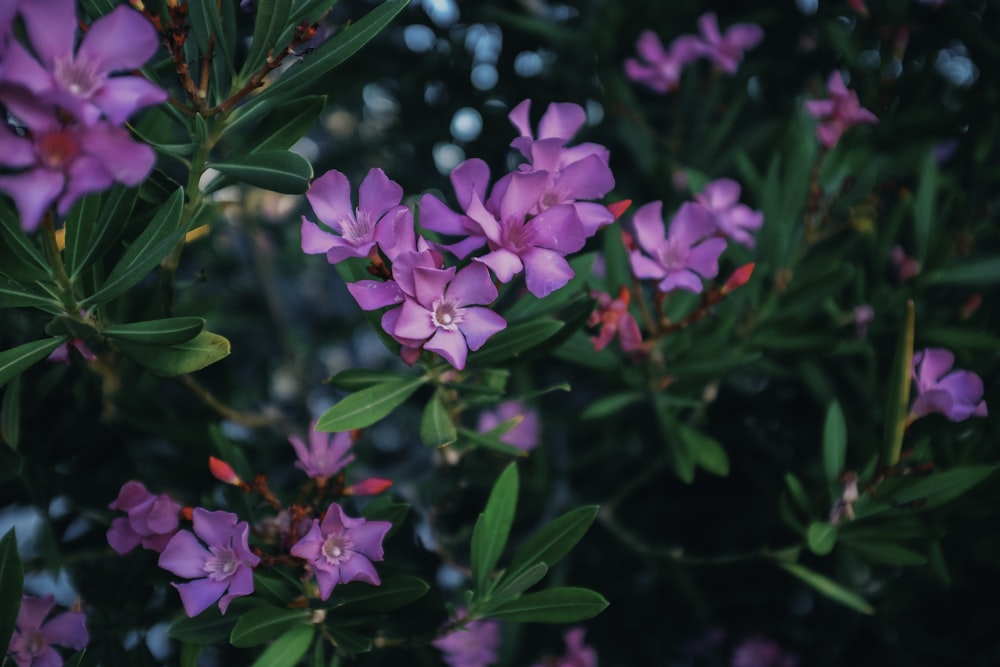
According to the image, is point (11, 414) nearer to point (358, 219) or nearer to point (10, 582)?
point (10, 582)

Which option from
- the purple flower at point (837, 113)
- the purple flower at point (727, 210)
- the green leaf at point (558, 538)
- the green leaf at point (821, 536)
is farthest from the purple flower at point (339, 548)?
the purple flower at point (837, 113)

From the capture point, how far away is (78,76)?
0.73 m

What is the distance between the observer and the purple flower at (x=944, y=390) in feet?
3.90

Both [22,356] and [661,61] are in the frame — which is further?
[661,61]

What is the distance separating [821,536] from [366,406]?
2.17 feet

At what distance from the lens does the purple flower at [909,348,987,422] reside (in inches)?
46.8

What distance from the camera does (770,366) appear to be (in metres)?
1.54

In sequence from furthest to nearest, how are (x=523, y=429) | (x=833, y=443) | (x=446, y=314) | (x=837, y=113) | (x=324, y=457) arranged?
(x=523, y=429) < (x=837, y=113) < (x=833, y=443) < (x=324, y=457) < (x=446, y=314)

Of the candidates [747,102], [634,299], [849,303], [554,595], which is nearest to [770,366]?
[849,303]

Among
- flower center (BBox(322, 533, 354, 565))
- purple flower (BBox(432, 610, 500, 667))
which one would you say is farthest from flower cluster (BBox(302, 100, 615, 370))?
purple flower (BBox(432, 610, 500, 667))

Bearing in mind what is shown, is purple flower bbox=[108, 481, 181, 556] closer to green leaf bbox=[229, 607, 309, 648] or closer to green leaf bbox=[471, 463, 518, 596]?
green leaf bbox=[229, 607, 309, 648]

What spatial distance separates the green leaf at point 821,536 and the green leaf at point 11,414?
1086mm

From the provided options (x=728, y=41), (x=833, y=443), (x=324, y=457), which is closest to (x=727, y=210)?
(x=833, y=443)

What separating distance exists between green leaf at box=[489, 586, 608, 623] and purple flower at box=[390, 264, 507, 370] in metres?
0.36
